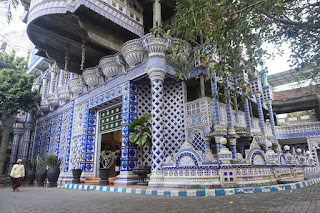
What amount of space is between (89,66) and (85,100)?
2.06m

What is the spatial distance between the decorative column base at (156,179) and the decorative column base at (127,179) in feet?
4.25

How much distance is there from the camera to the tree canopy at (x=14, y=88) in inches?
553

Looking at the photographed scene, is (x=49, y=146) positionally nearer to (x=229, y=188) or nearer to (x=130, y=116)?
(x=130, y=116)

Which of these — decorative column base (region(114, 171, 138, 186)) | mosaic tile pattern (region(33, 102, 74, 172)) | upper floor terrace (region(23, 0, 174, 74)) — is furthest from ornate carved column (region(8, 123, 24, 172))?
Answer: decorative column base (region(114, 171, 138, 186))

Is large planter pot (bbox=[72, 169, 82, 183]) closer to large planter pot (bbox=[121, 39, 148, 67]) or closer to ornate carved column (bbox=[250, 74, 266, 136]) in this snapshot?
large planter pot (bbox=[121, 39, 148, 67])

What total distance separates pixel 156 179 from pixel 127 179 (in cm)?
154

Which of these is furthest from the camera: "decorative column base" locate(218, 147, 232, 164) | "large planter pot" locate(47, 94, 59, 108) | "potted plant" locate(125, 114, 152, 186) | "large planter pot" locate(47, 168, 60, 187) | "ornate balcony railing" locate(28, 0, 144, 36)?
"large planter pot" locate(47, 94, 59, 108)

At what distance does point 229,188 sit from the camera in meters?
5.44

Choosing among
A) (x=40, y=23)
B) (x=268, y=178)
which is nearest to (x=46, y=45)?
(x=40, y=23)

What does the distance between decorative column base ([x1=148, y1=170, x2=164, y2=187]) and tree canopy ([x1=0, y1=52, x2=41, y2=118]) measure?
12061 millimetres

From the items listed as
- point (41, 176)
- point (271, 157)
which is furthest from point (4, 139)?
point (271, 157)

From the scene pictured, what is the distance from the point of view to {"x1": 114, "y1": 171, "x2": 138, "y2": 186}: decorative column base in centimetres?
792

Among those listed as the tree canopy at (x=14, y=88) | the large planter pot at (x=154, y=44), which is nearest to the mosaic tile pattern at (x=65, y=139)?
the tree canopy at (x=14, y=88)

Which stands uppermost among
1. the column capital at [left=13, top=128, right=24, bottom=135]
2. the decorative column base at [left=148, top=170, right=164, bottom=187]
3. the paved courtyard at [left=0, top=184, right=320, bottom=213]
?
the column capital at [left=13, top=128, right=24, bottom=135]
